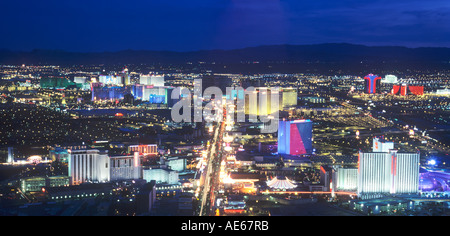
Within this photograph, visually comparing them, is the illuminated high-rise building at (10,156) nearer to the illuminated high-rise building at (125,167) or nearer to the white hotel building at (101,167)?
the white hotel building at (101,167)

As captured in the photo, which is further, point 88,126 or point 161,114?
point 161,114

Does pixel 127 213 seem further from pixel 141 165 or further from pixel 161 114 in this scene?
pixel 161 114

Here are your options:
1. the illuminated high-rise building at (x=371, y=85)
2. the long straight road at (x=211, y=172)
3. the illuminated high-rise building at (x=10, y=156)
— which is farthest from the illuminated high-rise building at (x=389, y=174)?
the illuminated high-rise building at (x=371, y=85)

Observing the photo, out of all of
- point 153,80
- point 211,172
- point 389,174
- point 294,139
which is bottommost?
point 211,172

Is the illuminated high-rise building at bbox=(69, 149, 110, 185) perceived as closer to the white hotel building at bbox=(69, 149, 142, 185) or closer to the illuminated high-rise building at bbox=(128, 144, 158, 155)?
the white hotel building at bbox=(69, 149, 142, 185)

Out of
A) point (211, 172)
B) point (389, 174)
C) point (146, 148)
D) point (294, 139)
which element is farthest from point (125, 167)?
point (389, 174)

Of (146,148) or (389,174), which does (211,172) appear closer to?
(146,148)
